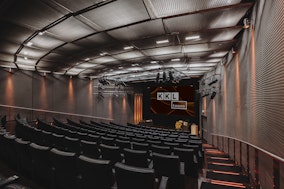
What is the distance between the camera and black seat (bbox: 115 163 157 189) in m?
1.73

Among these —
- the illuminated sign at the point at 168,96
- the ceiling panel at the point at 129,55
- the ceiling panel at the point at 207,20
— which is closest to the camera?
the ceiling panel at the point at 207,20

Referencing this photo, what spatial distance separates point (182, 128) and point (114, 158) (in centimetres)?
1509

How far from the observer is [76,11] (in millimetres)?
3686

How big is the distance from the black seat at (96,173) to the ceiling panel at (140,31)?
150 inches

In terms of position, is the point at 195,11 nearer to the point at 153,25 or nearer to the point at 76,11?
the point at 153,25

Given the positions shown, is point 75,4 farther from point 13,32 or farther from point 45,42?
point 45,42

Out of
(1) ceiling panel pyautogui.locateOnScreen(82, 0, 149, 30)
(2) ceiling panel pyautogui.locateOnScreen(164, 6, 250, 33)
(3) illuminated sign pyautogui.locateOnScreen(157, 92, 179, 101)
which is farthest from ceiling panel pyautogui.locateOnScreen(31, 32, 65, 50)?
(3) illuminated sign pyautogui.locateOnScreen(157, 92, 179, 101)

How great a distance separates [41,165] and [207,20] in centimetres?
513

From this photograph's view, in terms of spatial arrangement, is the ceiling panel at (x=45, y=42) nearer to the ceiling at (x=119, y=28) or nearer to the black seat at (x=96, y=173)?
the ceiling at (x=119, y=28)

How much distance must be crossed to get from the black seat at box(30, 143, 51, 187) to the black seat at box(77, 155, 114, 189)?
78 centimetres

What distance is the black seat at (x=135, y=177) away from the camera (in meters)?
1.73

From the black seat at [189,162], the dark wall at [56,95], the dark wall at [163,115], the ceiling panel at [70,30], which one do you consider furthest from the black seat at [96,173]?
the dark wall at [163,115]

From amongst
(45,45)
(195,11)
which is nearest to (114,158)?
(195,11)

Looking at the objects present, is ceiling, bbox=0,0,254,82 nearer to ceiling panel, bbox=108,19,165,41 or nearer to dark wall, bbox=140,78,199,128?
ceiling panel, bbox=108,19,165,41
